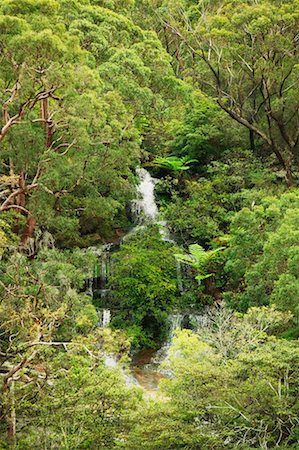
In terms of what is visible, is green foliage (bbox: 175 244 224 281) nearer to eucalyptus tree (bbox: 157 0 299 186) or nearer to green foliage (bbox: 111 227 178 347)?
green foliage (bbox: 111 227 178 347)

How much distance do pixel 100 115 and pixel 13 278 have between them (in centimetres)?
536

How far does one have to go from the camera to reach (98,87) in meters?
17.2

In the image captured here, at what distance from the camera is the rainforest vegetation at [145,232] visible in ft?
34.4

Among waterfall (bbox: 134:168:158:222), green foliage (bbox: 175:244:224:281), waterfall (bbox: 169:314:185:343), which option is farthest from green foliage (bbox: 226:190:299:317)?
waterfall (bbox: 134:168:158:222)

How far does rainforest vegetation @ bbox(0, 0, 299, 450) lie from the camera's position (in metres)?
10.5

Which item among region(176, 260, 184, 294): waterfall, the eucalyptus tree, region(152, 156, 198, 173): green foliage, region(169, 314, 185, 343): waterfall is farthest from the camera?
region(152, 156, 198, 173): green foliage

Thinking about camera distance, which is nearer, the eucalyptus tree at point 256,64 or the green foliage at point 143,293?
the green foliage at point 143,293

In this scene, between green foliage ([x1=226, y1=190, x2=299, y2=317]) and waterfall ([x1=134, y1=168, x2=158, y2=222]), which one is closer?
green foliage ([x1=226, y1=190, x2=299, y2=317])

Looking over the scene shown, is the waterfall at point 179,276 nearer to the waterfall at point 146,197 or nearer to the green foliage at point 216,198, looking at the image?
the green foliage at point 216,198

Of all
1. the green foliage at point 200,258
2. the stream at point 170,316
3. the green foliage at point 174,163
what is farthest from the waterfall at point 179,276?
the green foliage at point 174,163

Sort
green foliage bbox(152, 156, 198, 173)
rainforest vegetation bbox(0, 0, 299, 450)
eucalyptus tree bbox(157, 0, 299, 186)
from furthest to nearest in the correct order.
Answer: green foliage bbox(152, 156, 198, 173) → eucalyptus tree bbox(157, 0, 299, 186) → rainforest vegetation bbox(0, 0, 299, 450)

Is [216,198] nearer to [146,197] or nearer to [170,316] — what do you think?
[146,197]

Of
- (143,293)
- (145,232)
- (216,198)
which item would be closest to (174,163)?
(216,198)

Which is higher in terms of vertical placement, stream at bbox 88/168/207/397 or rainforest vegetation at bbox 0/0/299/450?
rainforest vegetation at bbox 0/0/299/450
